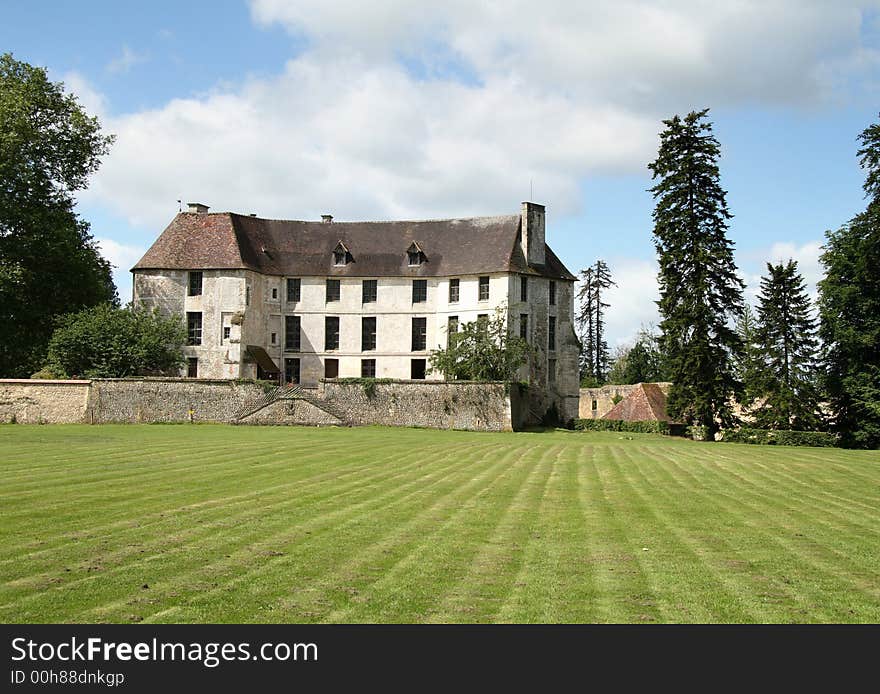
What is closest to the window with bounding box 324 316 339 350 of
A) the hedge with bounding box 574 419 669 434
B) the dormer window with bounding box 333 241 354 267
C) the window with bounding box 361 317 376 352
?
the window with bounding box 361 317 376 352

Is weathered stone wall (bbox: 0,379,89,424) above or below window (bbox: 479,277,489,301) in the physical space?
below

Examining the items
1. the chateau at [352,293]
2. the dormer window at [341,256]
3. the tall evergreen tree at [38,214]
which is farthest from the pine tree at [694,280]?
the tall evergreen tree at [38,214]

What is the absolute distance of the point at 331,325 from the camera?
51.3 m

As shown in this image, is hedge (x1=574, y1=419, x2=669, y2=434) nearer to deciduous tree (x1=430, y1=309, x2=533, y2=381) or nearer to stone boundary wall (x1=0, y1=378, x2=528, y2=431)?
deciduous tree (x1=430, y1=309, x2=533, y2=381)

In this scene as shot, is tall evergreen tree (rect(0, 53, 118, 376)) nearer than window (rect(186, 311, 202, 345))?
Yes

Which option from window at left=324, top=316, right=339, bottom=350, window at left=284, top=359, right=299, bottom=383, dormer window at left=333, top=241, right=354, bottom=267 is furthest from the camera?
dormer window at left=333, top=241, right=354, bottom=267

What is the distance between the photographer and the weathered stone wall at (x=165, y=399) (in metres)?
40.3

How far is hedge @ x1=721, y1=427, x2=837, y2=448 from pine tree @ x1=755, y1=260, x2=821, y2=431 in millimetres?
961

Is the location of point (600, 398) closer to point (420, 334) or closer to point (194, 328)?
point (420, 334)

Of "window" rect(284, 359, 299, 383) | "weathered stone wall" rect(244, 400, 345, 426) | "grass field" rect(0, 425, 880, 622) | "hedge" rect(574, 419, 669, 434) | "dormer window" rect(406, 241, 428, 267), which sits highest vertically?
"dormer window" rect(406, 241, 428, 267)

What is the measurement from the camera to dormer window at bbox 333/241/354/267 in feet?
169

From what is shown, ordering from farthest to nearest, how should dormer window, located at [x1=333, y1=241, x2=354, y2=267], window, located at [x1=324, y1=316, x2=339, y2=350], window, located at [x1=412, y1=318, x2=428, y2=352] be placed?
1. dormer window, located at [x1=333, y1=241, x2=354, y2=267]
2. window, located at [x1=324, y1=316, x2=339, y2=350]
3. window, located at [x1=412, y1=318, x2=428, y2=352]
